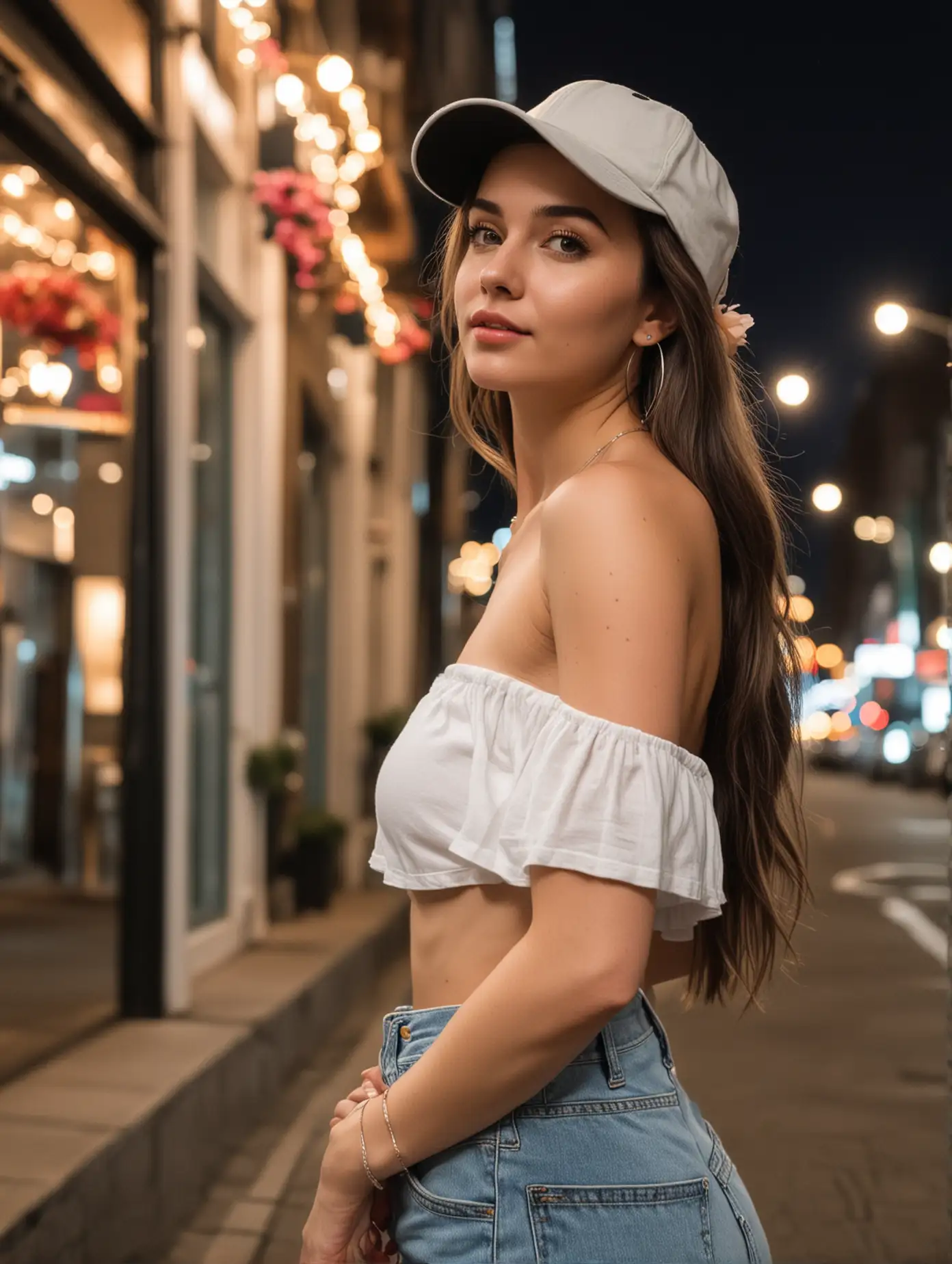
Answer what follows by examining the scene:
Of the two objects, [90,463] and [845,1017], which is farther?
[845,1017]

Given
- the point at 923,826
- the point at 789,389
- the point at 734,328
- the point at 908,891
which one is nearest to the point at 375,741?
the point at 789,389

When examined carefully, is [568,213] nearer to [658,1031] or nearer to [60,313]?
[658,1031]

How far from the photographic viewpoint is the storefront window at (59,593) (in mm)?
6391

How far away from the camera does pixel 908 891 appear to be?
15.6 meters

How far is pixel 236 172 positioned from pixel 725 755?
818 centimetres

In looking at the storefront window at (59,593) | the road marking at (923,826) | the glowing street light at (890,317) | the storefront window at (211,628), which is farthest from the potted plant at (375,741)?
the road marking at (923,826)

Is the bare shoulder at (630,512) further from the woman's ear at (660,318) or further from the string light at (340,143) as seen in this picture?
the string light at (340,143)

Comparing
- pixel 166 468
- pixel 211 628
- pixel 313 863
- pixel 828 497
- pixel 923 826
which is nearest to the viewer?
pixel 166 468

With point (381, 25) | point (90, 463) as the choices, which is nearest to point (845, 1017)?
point (90, 463)

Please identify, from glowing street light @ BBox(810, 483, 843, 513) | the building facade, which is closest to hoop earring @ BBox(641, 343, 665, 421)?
the building facade

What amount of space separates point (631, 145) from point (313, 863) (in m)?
9.59

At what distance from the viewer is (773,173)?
10.9ft

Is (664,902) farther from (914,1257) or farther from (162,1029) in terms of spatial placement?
(162,1029)

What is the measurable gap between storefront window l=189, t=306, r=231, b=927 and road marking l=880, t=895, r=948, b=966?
16.4 ft
